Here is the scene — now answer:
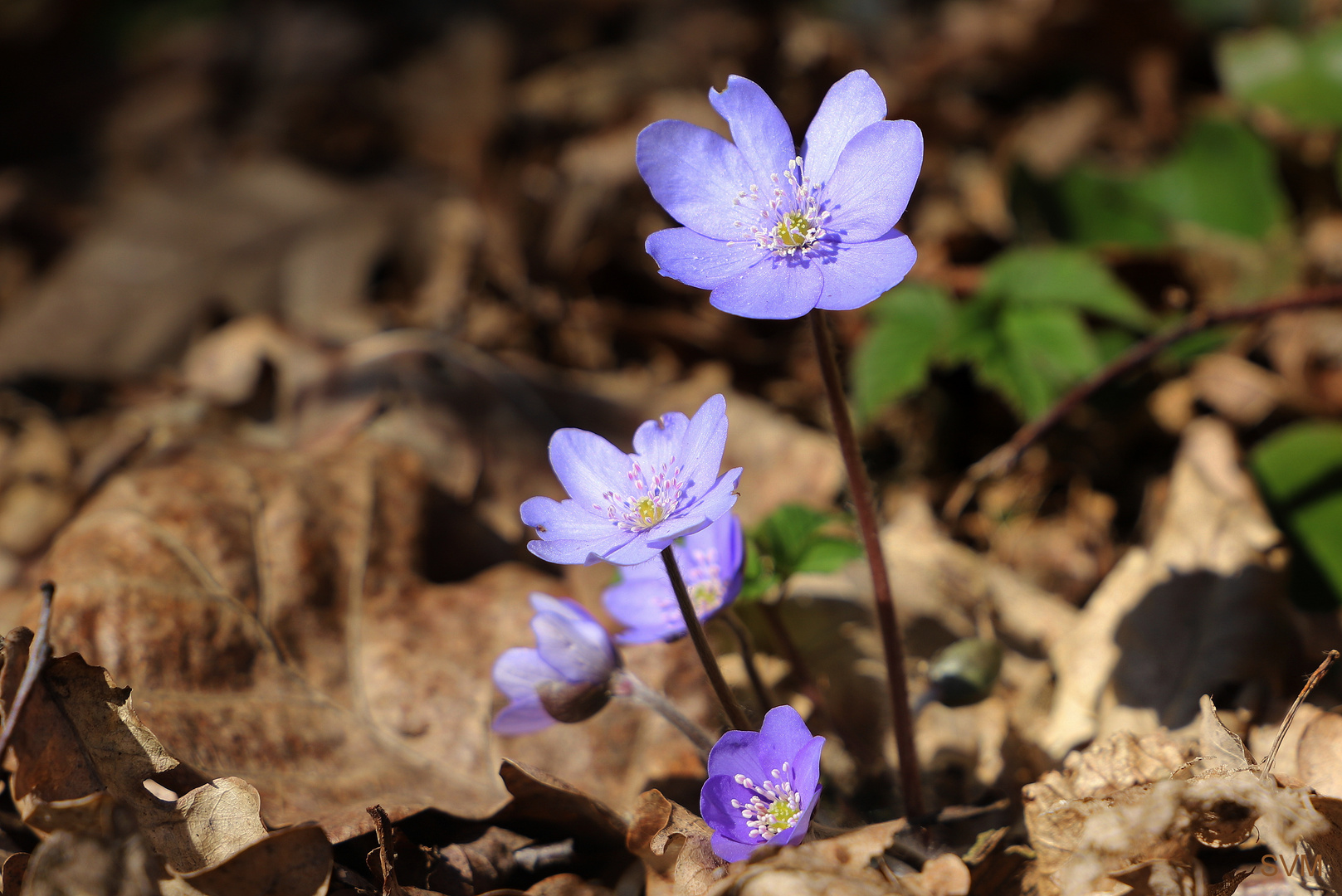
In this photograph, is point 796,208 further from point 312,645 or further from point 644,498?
point 312,645

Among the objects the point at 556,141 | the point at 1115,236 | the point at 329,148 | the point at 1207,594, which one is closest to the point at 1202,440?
the point at 1207,594

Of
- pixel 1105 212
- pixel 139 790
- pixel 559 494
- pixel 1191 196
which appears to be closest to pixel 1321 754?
pixel 559 494

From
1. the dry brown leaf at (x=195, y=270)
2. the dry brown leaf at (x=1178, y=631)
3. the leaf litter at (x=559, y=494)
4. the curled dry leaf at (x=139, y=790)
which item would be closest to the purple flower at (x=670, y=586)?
the leaf litter at (x=559, y=494)

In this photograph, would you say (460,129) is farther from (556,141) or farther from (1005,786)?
(1005,786)

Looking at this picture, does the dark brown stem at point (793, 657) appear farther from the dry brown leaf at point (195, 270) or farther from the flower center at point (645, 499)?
the dry brown leaf at point (195, 270)

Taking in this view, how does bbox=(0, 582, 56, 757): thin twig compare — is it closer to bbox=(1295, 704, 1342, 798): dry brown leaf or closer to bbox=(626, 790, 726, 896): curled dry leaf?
bbox=(626, 790, 726, 896): curled dry leaf

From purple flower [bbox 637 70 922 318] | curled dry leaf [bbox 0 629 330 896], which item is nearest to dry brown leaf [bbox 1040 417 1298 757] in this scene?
purple flower [bbox 637 70 922 318]
